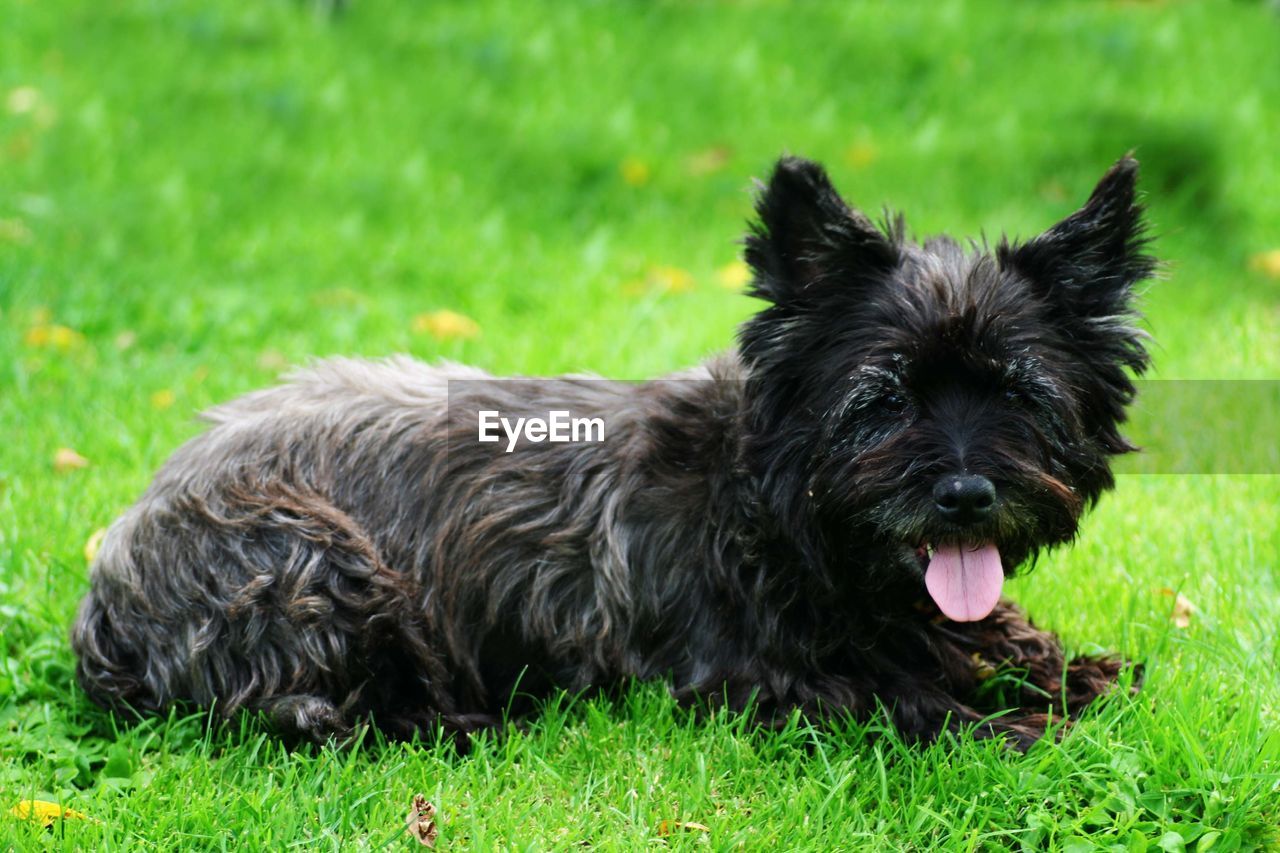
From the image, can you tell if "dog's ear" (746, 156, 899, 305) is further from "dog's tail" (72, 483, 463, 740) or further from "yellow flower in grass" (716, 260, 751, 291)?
"yellow flower in grass" (716, 260, 751, 291)

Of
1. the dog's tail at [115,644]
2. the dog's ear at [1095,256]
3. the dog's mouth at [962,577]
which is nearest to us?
the dog's mouth at [962,577]

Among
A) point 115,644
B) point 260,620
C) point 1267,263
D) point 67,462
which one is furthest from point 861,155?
point 115,644

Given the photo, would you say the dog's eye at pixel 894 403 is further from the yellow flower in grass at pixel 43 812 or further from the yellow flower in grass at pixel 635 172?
the yellow flower in grass at pixel 635 172

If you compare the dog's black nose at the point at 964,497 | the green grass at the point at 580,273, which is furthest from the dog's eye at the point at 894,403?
the green grass at the point at 580,273

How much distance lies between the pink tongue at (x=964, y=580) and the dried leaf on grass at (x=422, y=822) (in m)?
1.57

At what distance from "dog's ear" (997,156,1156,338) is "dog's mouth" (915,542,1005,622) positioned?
2.55 ft

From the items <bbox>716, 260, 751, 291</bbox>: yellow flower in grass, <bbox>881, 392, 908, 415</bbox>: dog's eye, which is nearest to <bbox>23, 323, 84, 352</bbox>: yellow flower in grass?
<bbox>716, 260, 751, 291</bbox>: yellow flower in grass

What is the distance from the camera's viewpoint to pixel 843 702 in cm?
427

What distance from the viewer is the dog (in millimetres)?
3941

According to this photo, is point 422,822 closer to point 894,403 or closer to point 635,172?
point 894,403

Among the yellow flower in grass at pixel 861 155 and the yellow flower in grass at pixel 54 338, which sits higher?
the yellow flower in grass at pixel 861 155

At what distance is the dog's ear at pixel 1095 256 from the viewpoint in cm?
410

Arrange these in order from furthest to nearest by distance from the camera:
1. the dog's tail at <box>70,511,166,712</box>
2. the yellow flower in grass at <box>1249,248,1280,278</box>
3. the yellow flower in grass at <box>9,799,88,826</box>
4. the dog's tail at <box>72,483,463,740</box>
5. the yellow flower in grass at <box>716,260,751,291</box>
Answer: the yellow flower in grass at <box>716,260,751,291</box> → the yellow flower in grass at <box>1249,248,1280,278</box> → the dog's tail at <box>70,511,166,712</box> → the dog's tail at <box>72,483,463,740</box> → the yellow flower in grass at <box>9,799,88,826</box>

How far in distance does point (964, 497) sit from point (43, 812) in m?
2.73
